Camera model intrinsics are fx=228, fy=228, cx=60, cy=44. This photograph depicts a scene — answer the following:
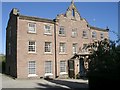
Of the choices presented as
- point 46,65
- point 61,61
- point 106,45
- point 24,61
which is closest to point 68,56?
point 61,61

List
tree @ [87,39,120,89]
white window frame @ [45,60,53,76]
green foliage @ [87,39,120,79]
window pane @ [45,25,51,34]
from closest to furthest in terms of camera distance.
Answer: tree @ [87,39,120,89]
green foliage @ [87,39,120,79]
white window frame @ [45,60,53,76]
window pane @ [45,25,51,34]

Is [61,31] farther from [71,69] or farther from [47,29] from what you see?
[71,69]

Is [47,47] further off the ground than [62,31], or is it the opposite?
[62,31]

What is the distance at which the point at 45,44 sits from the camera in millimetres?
36844

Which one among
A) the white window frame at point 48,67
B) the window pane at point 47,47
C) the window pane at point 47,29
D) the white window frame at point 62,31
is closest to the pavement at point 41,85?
the white window frame at point 48,67

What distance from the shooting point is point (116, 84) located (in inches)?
625

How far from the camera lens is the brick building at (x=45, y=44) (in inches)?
1351

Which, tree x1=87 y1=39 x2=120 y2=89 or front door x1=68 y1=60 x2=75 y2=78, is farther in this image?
front door x1=68 y1=60 x2=75 y2=78

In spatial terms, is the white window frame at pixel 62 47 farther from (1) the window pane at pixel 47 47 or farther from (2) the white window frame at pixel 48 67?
(2) the white window frame at pixel 48 67

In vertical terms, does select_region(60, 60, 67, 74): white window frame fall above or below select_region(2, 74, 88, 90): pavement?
above

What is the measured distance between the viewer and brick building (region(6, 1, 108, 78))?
113ft

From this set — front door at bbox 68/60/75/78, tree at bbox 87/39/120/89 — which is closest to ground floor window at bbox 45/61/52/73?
front door at bbox 68/60/75/78

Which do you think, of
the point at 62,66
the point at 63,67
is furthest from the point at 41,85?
the point at 63,67

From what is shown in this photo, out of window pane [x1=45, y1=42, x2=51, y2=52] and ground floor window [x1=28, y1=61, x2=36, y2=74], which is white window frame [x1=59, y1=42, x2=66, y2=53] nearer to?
window pane [x1=45, y1=42, x2=51, y2=52]
